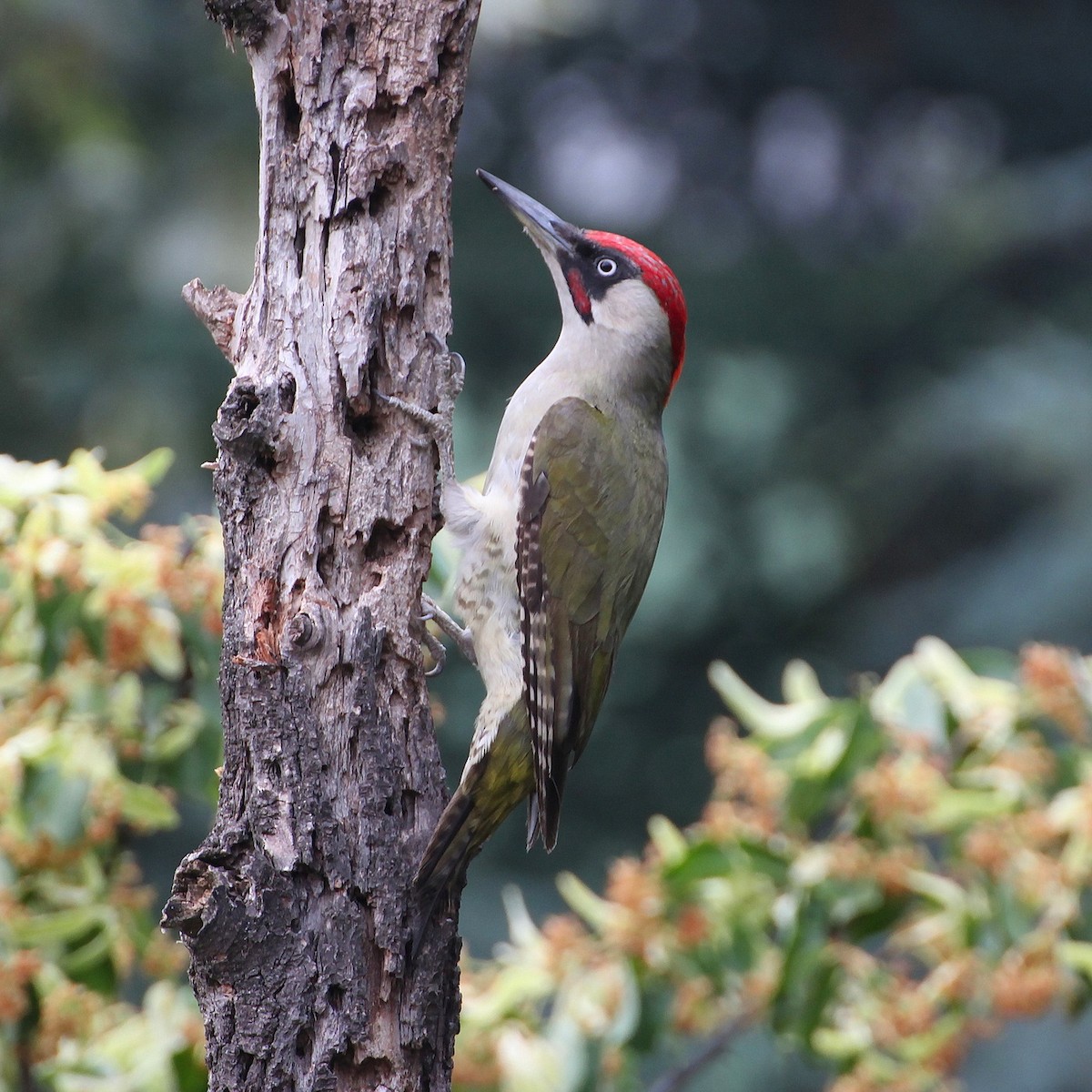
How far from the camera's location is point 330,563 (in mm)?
2436

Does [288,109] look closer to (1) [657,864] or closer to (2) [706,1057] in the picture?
(1) [657,864]

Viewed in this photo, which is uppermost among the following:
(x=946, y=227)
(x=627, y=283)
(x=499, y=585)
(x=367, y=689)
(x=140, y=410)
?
(x=946, y=227)

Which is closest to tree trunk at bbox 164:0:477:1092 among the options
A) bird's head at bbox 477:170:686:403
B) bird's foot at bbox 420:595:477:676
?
bird's foot at bbox 420:595:477:676

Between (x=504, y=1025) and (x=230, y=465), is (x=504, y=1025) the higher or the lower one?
the lower one

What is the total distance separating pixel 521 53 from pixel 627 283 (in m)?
6.94

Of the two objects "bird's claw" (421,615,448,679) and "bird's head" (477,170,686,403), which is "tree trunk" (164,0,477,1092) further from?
"bird's head" (477,170,686,403)

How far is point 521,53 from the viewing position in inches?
391

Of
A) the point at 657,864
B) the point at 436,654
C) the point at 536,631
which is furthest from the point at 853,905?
the point at 436,654

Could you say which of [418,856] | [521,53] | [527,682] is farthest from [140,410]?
[418,856]

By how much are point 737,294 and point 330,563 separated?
24.6 ft

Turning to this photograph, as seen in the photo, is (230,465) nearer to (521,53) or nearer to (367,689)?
(367,689)

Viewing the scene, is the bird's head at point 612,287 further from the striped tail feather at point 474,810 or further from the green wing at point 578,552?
the striped tail feather at point 474,810

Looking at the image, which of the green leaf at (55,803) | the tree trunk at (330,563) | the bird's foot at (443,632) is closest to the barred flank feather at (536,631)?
the bird's foot at (443,632)

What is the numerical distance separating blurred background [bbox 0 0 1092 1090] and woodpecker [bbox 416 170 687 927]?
3738 millimetres
